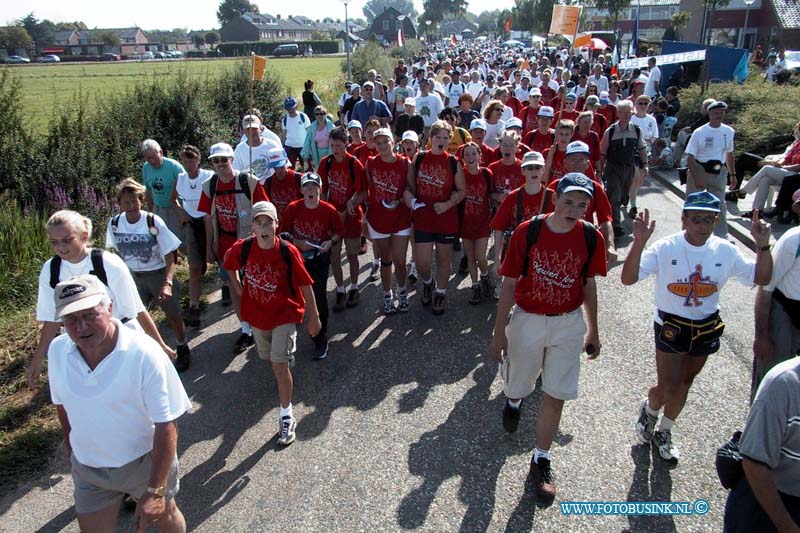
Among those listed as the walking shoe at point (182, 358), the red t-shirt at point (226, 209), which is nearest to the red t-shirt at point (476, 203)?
the red t-shirt at point (226, 209)

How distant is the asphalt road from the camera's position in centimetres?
357

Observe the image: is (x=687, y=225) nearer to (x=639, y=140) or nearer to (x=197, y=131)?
(x=639, y=140)

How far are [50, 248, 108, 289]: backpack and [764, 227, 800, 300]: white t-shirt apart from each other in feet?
14.0

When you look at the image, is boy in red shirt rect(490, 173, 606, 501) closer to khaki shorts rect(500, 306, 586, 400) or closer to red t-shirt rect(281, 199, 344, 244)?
khaki shorts rect(500, 306, 586, 400)

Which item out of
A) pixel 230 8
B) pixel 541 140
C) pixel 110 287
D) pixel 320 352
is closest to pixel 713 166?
pixel 541 140

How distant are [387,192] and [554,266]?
3119mm

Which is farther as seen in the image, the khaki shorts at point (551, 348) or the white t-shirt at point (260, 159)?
the white t-shirt at point (260, 159)

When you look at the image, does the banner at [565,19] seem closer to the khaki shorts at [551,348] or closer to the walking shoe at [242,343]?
the khaki shorts at [551,348]

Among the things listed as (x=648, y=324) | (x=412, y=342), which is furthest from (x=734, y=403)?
(x=412, y=342)

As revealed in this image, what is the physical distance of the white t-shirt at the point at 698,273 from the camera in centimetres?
356

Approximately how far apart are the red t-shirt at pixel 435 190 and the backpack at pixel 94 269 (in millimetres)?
3531

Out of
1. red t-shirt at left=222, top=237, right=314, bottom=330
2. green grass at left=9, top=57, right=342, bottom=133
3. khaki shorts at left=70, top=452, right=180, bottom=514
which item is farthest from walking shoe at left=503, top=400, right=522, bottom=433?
green grass at left=9, top=57, right=342, bottom=133

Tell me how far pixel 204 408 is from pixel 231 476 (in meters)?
1.05

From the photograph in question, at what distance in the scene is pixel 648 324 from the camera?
19.5ft
